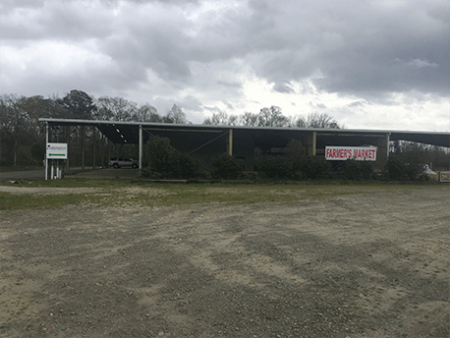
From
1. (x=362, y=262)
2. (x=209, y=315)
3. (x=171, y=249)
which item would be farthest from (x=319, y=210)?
(x=209, y=315)

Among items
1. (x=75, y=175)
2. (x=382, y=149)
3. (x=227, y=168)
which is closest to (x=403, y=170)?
(x=382, y=149)

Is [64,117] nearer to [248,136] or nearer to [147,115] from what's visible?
[147,115]

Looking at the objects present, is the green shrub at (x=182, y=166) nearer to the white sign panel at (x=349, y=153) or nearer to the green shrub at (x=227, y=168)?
the green shrub at (x=227, y=168)

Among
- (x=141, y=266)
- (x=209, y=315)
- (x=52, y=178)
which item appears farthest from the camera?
(x=52, y=178)

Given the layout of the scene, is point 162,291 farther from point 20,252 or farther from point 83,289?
point 20,252

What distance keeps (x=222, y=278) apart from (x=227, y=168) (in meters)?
17.3

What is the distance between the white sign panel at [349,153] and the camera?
23312 mm

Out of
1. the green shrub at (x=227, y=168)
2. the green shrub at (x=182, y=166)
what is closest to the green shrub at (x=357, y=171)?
the green shrub at (x=227, y=168)

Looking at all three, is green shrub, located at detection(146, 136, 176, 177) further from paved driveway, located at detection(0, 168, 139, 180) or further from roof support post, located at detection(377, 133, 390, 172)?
roof support post, located at detection(377, 133, 390, 172)

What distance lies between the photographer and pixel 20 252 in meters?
5.16

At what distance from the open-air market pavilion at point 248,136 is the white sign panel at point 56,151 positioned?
67.0 inches

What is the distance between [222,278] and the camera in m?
4.21

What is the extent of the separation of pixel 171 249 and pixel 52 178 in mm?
18791

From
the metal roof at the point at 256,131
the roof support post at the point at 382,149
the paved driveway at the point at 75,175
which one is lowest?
the paved driveway at the point at 75,175
